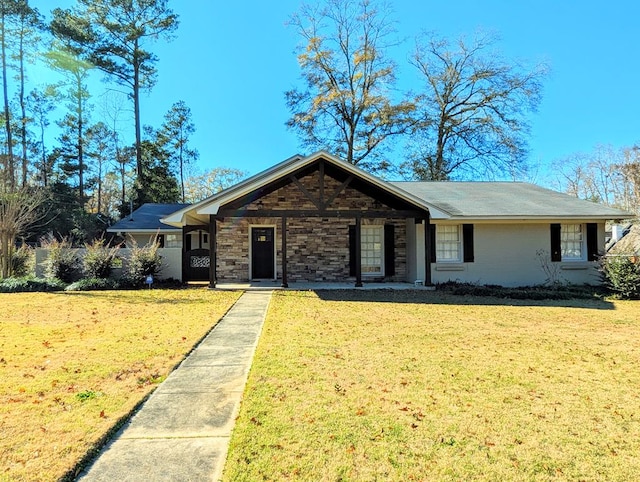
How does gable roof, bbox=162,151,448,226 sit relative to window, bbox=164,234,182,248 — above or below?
above

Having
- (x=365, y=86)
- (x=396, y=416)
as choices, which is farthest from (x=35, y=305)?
(x=365, y=86)

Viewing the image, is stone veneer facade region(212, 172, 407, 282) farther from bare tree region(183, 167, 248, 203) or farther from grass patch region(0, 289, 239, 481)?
bare tree region(183, 167, 248, 203)

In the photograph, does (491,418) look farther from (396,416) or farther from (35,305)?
(35,305)

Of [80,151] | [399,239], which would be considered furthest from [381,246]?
[80,151]

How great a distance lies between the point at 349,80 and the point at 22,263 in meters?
22.0

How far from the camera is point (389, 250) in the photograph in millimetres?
14188

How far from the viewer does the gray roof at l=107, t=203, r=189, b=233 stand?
60.6ft

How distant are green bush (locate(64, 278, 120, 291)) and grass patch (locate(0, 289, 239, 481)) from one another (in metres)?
2.59

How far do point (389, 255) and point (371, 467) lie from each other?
11.9 m

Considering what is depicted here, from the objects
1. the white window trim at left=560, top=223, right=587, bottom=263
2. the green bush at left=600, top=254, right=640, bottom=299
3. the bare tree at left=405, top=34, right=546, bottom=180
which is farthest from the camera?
the bare tree at left=405, top=34, right=546, bottom=180

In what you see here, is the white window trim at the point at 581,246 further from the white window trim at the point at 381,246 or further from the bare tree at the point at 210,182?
the bare tree at the point at 210,182

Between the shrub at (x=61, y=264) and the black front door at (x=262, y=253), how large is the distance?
6.18m

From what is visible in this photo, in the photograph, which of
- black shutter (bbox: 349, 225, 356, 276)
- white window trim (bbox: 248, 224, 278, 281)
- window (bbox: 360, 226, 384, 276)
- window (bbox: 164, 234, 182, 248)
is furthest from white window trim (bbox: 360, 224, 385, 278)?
window (bbox: 164, 234, 182, 248)

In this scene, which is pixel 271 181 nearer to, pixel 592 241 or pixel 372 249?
pixel 372 249
